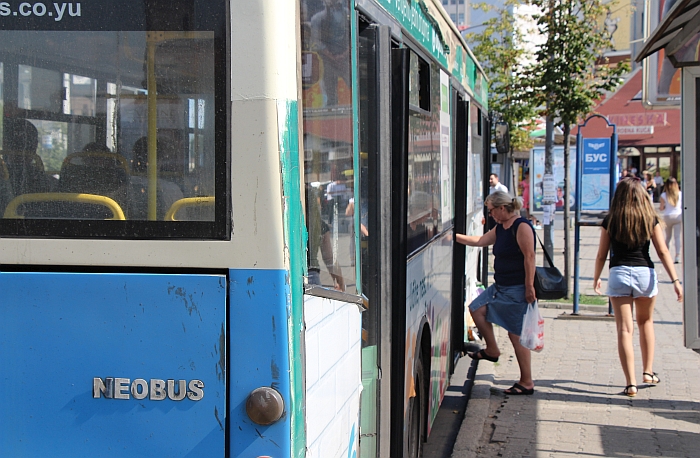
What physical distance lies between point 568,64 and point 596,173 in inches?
78.6

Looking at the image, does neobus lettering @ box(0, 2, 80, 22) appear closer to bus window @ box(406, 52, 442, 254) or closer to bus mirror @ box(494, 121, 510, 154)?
bus window @ box(406, 52, 442, 254)

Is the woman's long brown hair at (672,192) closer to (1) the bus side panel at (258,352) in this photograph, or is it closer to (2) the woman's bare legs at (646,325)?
(2) the woman's bare legs at (646,325)

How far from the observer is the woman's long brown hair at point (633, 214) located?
688 cm

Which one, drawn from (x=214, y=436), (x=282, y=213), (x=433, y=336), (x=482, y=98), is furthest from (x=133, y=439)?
(x=482, y=98)

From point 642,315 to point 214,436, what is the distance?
5.43 metres

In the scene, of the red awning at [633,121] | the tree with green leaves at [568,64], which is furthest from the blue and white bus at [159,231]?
the red awning at [633,121]

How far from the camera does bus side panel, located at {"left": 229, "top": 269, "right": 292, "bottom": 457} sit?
8.21ft

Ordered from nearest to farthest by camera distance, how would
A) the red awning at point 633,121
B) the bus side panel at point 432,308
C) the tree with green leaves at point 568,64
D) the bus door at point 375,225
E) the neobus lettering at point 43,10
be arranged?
the neobus lettering at point 43,10 < the bus door at point 375,225 < the bus side panel at point 432,308 < the tree with green leaves at point 568,64 < the red awning at point 633,121

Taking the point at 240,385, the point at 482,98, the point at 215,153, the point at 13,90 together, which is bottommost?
the point at 240,385

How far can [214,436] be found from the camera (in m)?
2.54

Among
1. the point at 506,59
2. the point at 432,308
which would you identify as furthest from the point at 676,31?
the point at 506,59

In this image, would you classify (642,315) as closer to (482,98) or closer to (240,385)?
(482,98)

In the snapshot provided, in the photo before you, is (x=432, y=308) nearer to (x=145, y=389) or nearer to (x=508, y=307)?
(x=508, y=307)

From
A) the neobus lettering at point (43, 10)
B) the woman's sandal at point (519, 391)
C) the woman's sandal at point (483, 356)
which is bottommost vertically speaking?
the woman's sandal at point (519, 391)
